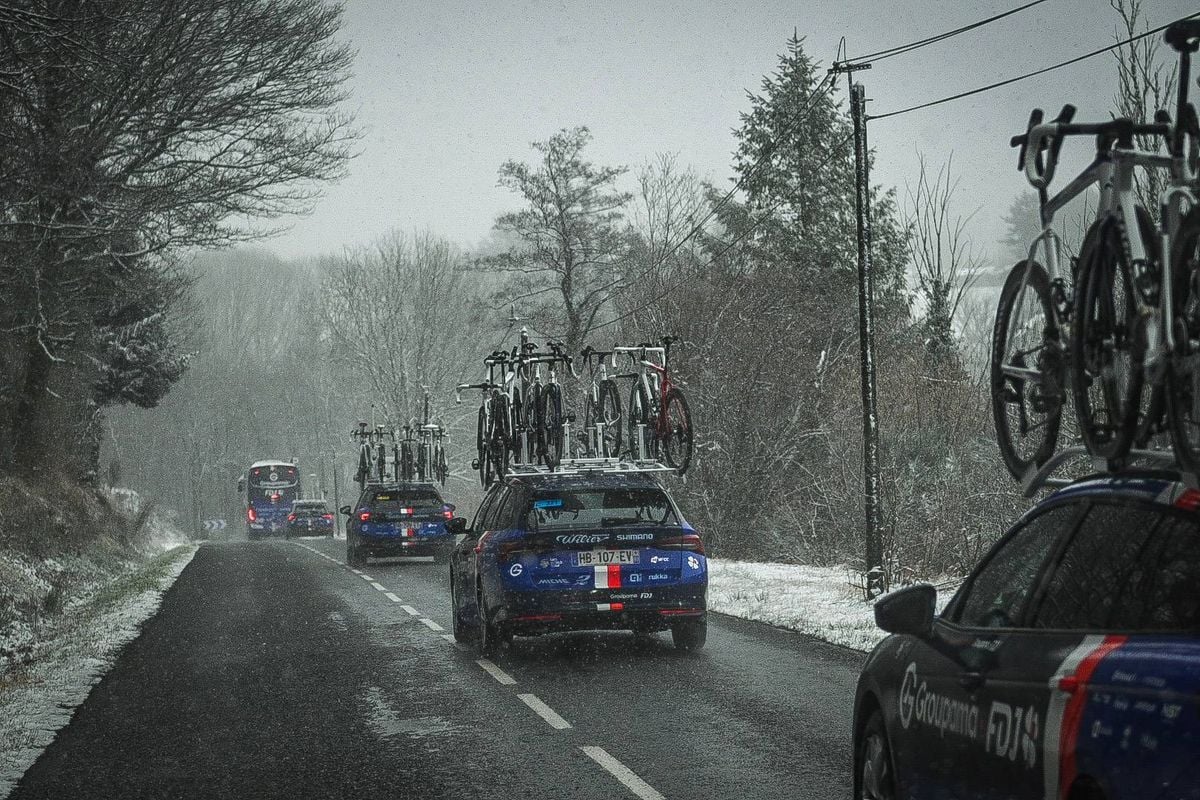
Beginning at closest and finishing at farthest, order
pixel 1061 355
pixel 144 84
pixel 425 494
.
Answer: pixel 1061 355
pixel 144 84
pixel 425 494

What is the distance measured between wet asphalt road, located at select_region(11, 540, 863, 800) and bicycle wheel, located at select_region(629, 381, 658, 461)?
98.9 inches

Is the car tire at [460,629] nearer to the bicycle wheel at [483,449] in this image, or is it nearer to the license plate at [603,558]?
the license plate at [603,558]

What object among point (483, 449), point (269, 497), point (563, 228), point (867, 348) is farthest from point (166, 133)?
point (269, 497)

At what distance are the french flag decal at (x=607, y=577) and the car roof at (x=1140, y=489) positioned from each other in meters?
8.45

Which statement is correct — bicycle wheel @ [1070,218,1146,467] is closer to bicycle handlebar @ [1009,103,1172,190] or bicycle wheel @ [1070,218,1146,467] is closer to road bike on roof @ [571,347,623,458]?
bicycle handlebar @ [1009,103,1172,190]

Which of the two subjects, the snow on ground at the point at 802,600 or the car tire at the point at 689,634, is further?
the snow on ground at the point at 802,600

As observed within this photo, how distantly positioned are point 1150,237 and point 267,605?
57.2 feet

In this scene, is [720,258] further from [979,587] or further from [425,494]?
[979,587]

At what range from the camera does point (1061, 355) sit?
5434 millimetres

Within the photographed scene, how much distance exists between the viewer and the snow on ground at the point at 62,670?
9.40 m

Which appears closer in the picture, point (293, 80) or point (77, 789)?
point (77, 789)

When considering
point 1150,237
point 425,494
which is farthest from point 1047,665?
point 425,494

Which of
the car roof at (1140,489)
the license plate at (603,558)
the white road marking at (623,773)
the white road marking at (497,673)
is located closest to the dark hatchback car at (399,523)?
the white road marking at (497,673)

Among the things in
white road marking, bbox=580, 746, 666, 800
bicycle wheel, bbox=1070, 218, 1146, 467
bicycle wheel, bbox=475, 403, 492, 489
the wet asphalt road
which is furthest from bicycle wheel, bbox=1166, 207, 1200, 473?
bicycle wheel, bbox=475, 403, 492, 489
